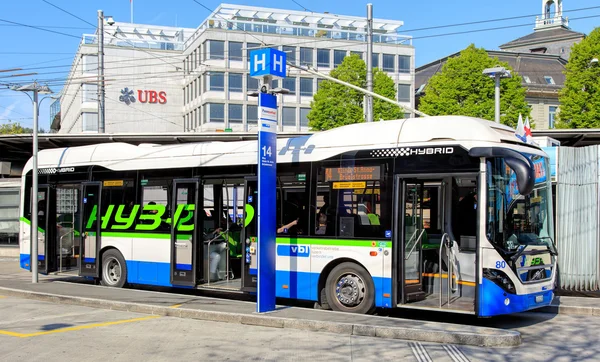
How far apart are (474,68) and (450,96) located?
267 centimetres

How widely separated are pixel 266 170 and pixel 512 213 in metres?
4.13

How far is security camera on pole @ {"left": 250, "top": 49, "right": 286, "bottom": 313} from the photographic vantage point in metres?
11.5

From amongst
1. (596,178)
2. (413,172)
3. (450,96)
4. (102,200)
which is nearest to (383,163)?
(413,172)

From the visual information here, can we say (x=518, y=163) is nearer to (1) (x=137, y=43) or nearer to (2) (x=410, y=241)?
(2) (x=410, y=241)

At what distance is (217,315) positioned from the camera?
1173cm

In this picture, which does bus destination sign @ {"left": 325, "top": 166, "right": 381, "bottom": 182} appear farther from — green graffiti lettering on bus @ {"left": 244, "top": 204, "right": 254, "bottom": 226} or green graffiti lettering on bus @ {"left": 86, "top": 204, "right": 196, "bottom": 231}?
green graffiti lettering on bus @ {"left": 86, "top": 204, "right": 196, "bottom": 231}

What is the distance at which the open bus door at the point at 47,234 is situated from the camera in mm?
17781

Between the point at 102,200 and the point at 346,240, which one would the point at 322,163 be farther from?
the point at 102,200

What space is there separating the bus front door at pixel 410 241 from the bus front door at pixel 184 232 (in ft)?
16.2

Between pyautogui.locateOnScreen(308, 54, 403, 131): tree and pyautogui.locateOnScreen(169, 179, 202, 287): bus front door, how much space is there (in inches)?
1537

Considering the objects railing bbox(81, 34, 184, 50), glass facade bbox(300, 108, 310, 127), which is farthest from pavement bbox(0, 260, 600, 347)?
railing bbox(81, 34, 184, 50)

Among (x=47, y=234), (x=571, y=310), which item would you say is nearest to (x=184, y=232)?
(x=47, y=234)

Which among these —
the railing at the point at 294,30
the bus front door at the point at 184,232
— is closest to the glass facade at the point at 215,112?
the railing at the point at 294,30

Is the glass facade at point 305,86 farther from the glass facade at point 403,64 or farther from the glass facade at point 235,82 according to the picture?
the glass facade at point 403,64
